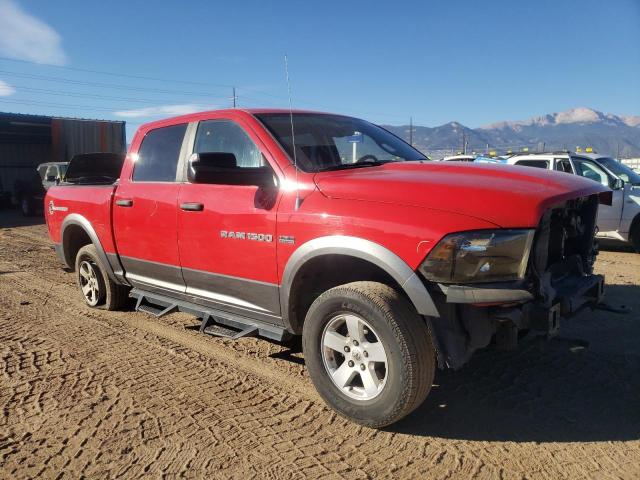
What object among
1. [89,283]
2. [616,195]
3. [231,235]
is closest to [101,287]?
[89,283]

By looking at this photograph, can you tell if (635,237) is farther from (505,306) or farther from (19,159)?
(19,159)

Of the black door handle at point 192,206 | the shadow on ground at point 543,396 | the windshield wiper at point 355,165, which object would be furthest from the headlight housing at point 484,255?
the black door handle at point 192,206

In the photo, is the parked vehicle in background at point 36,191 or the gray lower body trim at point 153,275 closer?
the gray lower body trim at point 153,275

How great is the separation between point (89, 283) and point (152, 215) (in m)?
1.89

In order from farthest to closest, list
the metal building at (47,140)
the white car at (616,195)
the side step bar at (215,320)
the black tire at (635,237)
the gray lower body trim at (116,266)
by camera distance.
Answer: the metal building at (47,140), the black tire at (635,237), the white car at (616,195), the gray lower body trim at (116,266), the side step bar at (215,320)

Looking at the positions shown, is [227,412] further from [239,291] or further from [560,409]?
[560,409]

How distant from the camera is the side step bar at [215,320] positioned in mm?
3588

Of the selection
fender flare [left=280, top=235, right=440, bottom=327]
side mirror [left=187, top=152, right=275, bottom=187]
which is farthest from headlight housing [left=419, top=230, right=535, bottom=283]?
side mirror [left=187, top=152, right=275, bottom=187]

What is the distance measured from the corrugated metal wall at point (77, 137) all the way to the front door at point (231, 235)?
21596 millimetres

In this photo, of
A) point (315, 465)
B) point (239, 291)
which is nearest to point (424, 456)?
point (315, 465)

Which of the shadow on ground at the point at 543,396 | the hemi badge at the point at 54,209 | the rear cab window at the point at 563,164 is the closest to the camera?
the shadow on ground at the point at 543,396

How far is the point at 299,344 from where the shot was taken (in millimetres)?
4473

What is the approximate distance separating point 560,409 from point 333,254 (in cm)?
169

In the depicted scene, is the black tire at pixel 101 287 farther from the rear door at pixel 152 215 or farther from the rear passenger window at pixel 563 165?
the rear passenger window at pixel 563 165
